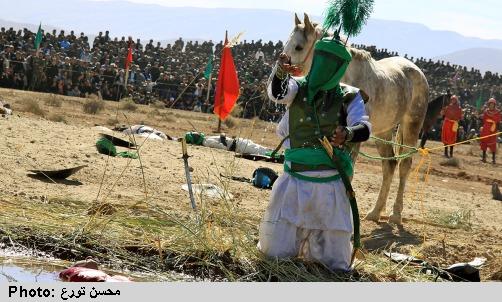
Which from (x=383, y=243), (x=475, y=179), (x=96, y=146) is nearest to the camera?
(x=383, y=243)

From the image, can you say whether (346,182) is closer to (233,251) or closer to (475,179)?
(233,251)

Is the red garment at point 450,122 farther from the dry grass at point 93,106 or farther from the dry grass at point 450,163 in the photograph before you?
the dry grass at point 93,106

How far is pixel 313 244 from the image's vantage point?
22.6 ft

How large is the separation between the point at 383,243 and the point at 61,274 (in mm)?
4426

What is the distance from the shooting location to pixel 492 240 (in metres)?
10.7

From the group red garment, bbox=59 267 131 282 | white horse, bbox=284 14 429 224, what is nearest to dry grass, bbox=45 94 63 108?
white horse, bbox=284 14 429 224

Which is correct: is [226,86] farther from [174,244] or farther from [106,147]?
[174,244]

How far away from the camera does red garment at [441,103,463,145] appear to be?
84.0 ft

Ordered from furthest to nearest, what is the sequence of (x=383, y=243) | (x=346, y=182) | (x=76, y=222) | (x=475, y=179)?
1. (x=475, y=179)
2. (x=383, y=243)
3. (x=76, y=222)
4. (x=346, y=182)

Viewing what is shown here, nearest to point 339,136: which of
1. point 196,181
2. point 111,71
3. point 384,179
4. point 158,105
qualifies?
point 384,179

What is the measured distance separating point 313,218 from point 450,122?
766 inches

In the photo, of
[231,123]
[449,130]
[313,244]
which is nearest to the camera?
[313,244]

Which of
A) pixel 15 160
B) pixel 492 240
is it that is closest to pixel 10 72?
pixel 15 160

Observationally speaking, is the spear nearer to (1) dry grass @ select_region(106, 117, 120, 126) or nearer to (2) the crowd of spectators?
(1) dry grass @ select_region(106, 117, 120, 126)
